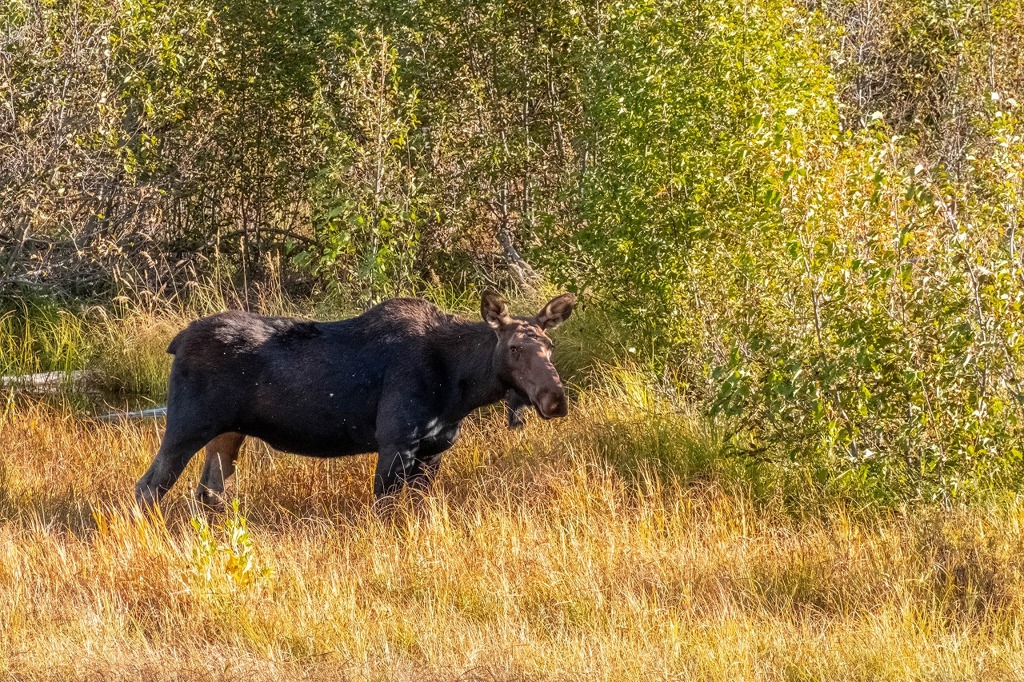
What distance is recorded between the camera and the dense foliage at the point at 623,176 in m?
7.74

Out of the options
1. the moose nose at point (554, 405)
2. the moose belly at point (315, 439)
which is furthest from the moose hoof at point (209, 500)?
the moose nose at point (554, 405)

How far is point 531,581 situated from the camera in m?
7.28

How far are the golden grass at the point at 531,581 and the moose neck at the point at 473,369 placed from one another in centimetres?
65

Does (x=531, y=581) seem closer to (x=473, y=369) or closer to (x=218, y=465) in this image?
(x=473, y=369)

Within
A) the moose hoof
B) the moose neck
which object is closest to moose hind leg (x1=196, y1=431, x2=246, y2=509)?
the moose hoof

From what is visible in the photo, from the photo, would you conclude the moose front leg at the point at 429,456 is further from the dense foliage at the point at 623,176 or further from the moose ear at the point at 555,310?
the dense foliage at the point at 623,176

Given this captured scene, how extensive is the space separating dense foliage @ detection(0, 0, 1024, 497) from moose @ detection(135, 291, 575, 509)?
5.06 ft

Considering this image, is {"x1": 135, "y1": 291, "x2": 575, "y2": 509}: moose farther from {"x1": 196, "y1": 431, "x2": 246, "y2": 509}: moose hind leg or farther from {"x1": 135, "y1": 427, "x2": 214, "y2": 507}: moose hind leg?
{"x1": 196, "y1": 431, "x2": 246, "y2": 509}: moose hind leg

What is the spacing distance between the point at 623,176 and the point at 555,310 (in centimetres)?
211

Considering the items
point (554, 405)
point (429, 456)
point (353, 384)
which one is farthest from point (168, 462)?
point (554, 405)

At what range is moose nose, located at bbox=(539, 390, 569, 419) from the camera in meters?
8.22

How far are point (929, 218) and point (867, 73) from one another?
38.7 ft

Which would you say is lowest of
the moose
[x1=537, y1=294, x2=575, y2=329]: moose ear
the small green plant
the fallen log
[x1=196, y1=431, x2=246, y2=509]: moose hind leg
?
the fallen log

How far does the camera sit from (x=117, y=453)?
10.5 meters
